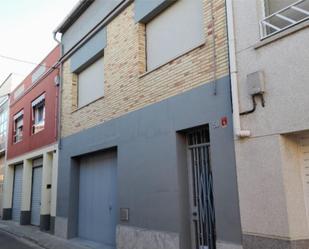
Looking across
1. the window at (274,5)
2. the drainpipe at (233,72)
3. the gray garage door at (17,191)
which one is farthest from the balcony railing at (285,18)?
the gray garage door at (17,191)

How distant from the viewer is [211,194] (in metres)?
6.75

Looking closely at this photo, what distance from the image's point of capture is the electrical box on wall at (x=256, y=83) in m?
5.51

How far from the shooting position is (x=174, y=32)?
8.05 metres

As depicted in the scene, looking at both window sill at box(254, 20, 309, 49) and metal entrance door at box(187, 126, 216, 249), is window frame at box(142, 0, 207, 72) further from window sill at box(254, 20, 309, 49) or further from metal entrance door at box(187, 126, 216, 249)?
metal entrance door at box(187, 126, 216, 249)

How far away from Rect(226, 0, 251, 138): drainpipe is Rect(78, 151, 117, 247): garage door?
4.83 meters

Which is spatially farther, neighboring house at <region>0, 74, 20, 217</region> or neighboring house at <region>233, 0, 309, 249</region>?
neighboring house at <region>0, 74, 20, 217</region>

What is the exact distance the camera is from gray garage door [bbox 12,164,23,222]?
59.9 ft

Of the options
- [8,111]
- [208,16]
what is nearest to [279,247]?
[208,16]

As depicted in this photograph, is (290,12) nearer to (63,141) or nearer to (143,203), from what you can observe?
(143,203)

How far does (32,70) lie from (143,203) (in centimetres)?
1160

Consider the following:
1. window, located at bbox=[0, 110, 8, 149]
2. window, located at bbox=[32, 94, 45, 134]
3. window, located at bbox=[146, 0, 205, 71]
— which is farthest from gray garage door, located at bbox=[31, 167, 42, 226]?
window, located at bbox=[146, 0, 205, 71]

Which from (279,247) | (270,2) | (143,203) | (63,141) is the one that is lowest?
(279,247)

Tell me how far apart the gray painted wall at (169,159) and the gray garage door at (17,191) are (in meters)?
9.88

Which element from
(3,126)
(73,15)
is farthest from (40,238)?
(3,126)
